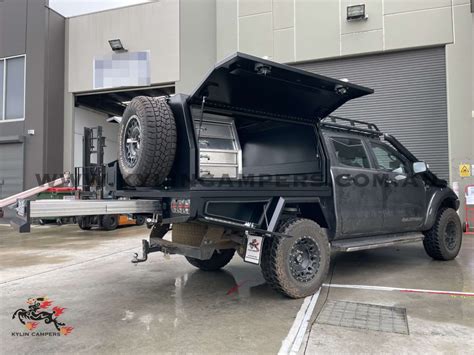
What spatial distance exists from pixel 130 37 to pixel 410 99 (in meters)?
10.4

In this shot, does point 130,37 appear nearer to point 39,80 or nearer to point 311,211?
point 39,80

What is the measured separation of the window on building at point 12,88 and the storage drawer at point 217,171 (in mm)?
14331

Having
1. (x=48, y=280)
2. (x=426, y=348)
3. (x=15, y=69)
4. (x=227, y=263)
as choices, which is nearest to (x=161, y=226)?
(x=227, y=263)

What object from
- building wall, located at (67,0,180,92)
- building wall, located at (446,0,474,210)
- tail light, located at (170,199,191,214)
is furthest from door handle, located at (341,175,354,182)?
building wall, located at (67,0,180,92)

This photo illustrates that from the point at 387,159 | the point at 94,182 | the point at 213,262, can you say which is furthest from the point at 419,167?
the point at 94,182

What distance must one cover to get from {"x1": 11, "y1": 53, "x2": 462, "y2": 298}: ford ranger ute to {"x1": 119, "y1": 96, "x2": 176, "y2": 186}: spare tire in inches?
0.4

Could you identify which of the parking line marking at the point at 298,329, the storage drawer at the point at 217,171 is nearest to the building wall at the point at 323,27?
the storage drawer at the point at 217,171


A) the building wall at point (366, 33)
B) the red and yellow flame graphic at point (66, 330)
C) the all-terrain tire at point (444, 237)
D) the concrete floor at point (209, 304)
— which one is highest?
the building wall at point (366, 33)

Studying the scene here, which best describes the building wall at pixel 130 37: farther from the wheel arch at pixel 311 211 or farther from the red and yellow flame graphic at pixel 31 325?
the red and yellow flame graphic at pixel 31 325

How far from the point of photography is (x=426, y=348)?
312 centimetres

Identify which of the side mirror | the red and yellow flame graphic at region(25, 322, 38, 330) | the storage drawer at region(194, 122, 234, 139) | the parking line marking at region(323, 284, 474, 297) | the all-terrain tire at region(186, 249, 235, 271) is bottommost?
the red and yellow flame graphic at region(25, 322, 38, 330)

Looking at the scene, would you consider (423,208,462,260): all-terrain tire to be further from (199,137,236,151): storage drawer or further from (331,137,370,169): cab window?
(199,137,236,151): storage drawer

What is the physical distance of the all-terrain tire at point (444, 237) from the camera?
6270 mm

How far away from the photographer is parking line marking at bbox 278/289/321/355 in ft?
10.3
